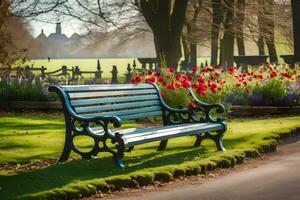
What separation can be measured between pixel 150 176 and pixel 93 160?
1067 millimetres

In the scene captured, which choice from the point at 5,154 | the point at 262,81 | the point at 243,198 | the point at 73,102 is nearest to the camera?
the point at 243,198

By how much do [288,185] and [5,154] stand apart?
166 inches

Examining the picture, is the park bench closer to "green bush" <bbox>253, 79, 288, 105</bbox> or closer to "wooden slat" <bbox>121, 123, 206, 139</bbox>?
"wooden slat" <bbox>121, 123, 206, 139</bbox>

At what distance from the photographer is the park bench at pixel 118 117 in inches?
286

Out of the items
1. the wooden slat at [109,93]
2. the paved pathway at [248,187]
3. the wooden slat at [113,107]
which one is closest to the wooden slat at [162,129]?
the wooden slat at [113,107]

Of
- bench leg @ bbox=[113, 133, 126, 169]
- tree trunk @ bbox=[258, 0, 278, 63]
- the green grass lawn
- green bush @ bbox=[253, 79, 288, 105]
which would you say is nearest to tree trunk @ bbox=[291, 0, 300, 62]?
tree trunk @ bbox=[258, 0, 278, 63]

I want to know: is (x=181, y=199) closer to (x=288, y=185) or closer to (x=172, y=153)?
(x=288, y=185)

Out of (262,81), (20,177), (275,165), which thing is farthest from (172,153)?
(262,81)

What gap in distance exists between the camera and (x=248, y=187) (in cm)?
671

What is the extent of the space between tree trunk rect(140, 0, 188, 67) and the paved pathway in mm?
14827

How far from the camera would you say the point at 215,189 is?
664 centimetres

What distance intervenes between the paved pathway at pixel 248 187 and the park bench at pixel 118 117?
3.21ft

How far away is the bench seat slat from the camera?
24.1ft

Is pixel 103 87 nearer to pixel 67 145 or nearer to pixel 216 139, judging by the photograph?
pixel 67 145
